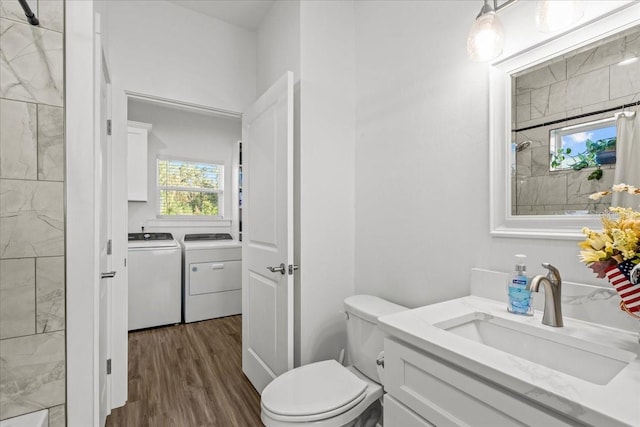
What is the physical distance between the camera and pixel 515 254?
1.15m

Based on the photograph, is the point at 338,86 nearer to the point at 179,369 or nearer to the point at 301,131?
the point at 301,131

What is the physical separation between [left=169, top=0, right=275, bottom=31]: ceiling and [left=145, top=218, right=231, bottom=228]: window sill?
8.25 feet

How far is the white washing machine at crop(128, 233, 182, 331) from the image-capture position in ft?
10.2

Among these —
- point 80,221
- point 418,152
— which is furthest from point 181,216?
point 418,152

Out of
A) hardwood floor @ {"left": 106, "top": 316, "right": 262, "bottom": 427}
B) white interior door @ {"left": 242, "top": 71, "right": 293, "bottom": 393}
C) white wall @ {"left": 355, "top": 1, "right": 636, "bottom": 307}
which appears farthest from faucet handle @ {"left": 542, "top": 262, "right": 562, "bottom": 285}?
hardwood floor @ {"left": 106, "top": 316, "right": 262, "bottom": 427}

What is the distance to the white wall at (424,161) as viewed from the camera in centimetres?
127

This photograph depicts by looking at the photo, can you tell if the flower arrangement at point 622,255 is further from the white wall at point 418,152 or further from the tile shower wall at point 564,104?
the white wall at point 418,152

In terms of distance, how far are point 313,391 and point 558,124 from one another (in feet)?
4.56

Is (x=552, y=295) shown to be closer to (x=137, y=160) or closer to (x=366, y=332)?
(x=366, y=332)

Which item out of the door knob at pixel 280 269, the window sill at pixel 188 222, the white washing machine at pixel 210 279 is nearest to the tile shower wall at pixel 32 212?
the door knob at pixel 280 269

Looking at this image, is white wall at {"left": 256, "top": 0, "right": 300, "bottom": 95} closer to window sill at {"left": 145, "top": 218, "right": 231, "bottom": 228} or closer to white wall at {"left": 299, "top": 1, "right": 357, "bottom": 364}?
white wall at {"left": 299, "top": 1, "right": 357, "bottom": 364}

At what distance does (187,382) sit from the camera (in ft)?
7.18

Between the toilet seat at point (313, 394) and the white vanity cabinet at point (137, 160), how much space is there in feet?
9.74

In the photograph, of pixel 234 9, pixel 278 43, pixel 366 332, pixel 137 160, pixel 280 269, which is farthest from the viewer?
pixel 137 160
